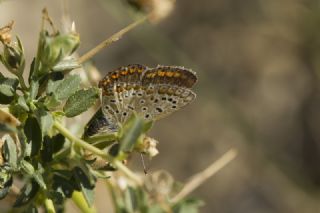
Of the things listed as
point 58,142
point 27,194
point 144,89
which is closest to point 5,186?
point 27,194

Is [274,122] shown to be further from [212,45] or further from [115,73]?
[115,73]

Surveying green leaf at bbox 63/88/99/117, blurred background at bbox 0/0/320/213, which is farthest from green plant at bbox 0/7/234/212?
blurred background at bbox 0/0/320/213

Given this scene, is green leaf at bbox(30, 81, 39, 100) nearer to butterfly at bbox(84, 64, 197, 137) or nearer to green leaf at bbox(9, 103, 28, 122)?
green leaf at bbox(9, 103, 28, 122)

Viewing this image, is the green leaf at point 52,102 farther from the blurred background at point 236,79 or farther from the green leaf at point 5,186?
the blurred background at point 236,79

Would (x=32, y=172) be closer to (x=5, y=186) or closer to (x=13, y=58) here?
(x=5, y=186)

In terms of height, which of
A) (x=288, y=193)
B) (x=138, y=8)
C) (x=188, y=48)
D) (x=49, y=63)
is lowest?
(x=49, y=63)

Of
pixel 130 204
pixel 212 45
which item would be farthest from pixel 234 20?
pixel 130 204

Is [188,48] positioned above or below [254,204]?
above
